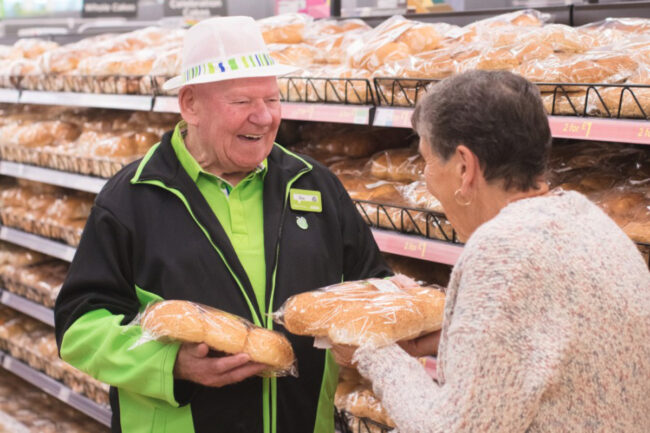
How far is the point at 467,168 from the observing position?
48.4 inches

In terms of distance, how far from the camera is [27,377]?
13.4ft

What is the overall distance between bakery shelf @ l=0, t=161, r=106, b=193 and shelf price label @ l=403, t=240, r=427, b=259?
65.4 inches

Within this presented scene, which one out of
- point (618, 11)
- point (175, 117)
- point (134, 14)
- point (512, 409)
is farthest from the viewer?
point (134, 14)

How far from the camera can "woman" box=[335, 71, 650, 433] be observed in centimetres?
107

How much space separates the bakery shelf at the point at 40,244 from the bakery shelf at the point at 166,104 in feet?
3.48

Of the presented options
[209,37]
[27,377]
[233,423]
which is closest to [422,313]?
[233,423]

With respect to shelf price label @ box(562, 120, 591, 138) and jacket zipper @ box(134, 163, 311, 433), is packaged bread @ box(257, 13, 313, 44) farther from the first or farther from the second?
shelf price label @ box(562, 120, 591, 138)

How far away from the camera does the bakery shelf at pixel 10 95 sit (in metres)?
4.04

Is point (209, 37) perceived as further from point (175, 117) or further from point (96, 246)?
point (175, 117)

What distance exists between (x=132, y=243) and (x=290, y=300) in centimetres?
44

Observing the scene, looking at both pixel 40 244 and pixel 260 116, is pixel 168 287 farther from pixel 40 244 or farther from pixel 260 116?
pixel 40 244

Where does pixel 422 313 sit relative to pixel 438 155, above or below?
below

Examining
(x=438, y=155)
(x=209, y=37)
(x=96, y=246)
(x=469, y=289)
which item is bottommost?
(x=96, y=246)

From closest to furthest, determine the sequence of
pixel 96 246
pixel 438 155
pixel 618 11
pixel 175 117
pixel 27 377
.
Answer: pixel 438 155 → pixel 96 246 → pixel 618 11 → pixel 175 117 → pixel 27 377
